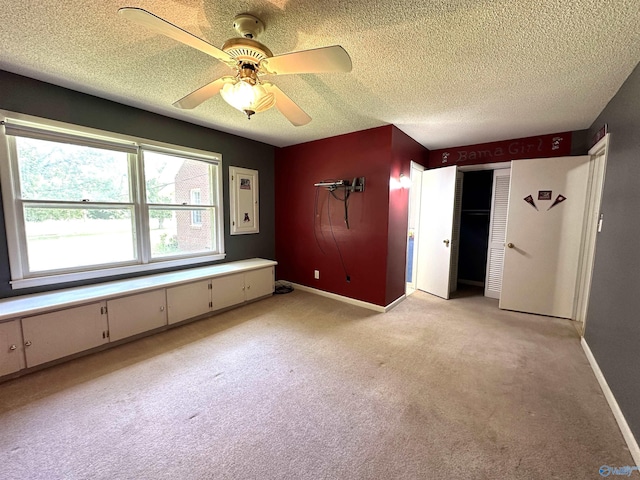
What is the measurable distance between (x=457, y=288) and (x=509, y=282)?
1.18 metres

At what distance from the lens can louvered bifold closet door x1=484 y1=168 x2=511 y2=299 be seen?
13.1ft

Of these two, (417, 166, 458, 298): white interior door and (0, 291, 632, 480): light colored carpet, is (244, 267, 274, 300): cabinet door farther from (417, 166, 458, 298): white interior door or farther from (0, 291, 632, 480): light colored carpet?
(417, 166, 458, 298): white interior door

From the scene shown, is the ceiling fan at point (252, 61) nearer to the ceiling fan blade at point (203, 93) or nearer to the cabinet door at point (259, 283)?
the ceiling fan blade at point (203, 93)

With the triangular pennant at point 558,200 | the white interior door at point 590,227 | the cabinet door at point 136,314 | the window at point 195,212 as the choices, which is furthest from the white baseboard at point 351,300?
the triangular pennant at point 558,200

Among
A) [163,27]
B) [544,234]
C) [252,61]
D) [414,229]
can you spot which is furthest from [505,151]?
[163,27]

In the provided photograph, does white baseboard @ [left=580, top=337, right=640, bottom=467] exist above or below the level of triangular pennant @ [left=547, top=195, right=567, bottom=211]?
below

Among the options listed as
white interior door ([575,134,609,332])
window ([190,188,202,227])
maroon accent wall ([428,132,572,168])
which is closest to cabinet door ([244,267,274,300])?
window ([190,188,202,227])

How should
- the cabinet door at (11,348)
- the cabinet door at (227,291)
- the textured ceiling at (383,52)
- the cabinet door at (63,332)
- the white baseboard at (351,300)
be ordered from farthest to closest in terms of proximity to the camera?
the white baseboard at (351,300)
the cabinet door at (227,291)
the cabinet door at (63,332)
the cabinet door at (11,348)
the textured ceiling at (383,52)

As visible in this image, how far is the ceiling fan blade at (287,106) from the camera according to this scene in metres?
1.72

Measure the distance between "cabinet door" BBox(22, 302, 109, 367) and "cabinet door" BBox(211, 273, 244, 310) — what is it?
1111 millimetres

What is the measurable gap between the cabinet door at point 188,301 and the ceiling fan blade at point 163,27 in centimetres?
242

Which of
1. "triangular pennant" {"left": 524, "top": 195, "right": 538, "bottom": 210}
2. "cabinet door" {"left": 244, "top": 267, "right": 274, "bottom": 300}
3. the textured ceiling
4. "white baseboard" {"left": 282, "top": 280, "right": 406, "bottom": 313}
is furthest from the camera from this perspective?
"cabinet door" {"left": 244, "top": 267, "right": 274, "bottom": 300}

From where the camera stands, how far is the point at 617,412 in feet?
5.64

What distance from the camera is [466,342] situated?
8.96 ft
